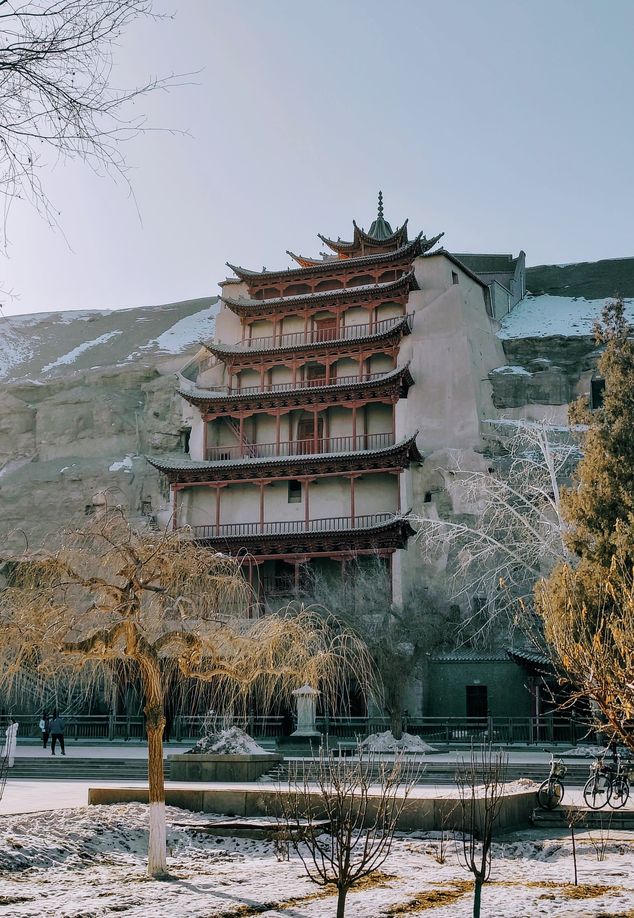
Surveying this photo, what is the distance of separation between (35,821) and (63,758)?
41.5 feet

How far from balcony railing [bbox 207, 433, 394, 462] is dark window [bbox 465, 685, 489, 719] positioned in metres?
13.1

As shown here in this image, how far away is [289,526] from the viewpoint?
149 ft

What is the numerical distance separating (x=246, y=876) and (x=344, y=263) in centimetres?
4185

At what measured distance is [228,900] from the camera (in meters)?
10.3

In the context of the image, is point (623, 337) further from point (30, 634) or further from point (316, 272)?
point (316, 272)

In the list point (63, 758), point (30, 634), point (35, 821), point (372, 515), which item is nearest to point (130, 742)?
point (63, 758)

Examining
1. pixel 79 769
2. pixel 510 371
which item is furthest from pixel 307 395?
pixel 79 769

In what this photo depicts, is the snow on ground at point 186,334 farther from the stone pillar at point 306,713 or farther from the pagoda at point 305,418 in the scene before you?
the stone pillar at point 306,713

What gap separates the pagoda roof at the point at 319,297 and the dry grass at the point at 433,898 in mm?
38939

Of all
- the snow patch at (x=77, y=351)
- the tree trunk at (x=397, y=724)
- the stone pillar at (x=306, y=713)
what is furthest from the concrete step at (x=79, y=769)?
the snow patch at (x=77, y=351)

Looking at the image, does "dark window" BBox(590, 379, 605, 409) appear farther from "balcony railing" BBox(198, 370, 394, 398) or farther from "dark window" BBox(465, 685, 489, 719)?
"dark window" BBox(465, 685, 489, 719)

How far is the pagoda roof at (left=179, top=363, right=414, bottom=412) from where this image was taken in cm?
4550

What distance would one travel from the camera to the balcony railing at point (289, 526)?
140 ft

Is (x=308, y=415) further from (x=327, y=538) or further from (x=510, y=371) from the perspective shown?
(x=510, y=371)
